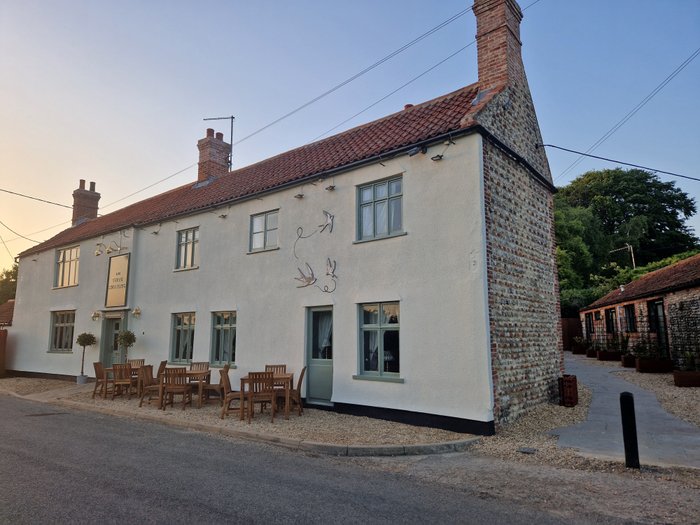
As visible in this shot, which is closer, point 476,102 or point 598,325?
point 476,102

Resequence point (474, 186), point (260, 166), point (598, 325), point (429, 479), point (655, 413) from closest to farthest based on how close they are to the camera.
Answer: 1. point (429, 479)
2. point (474, 186)
3. point (655, 413)
4. point (260, 166)
5. point (598, 325)

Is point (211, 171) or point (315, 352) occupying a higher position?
point (211, 171)

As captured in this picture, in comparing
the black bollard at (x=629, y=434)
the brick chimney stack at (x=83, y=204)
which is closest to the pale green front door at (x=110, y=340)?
the brick chimney stack at (x=83, y=204)

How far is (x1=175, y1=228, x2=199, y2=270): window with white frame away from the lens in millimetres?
15336

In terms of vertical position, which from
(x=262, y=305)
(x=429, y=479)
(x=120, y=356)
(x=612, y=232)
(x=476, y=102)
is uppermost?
(x=612, y=232)

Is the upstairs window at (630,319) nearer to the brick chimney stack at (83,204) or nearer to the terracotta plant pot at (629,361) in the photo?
the terracotta plant pot at (629,361)

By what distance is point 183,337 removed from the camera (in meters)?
15.1

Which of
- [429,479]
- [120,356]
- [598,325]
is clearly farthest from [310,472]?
[598,325]

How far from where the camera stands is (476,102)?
1047 centimetres

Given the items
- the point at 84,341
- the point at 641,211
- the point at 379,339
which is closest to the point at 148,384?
the point at 84,341

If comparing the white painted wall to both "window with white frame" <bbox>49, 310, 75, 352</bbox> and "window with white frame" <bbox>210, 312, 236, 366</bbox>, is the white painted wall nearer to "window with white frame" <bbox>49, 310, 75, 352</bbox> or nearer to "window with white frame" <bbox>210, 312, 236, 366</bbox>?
"window with white frame" <bbox>210, 312, 236, 366</bbox>

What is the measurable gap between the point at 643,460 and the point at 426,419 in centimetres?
362

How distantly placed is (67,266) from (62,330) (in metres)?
Answer: 2.68

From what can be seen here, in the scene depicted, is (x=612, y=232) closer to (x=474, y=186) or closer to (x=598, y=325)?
(x=598, y=325)
